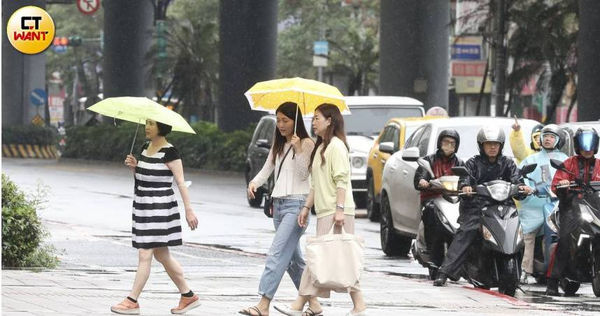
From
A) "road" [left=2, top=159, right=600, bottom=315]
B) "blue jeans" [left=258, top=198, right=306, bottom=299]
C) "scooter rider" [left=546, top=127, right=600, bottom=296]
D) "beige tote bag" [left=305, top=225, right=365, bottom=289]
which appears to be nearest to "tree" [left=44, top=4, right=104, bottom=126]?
"road" [left=2, top=159, right=600, bottom=315]

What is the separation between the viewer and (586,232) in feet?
45.6

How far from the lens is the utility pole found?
33906 mm

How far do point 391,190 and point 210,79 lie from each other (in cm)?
3512

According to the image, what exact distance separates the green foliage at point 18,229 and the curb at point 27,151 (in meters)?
45.7

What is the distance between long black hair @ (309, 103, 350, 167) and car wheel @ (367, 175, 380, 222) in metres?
14.6

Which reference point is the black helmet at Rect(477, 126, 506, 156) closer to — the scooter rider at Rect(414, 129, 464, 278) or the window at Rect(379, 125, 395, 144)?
the scooter rider at Rect(414, 129, 464, 278)

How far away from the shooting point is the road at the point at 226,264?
12641mm

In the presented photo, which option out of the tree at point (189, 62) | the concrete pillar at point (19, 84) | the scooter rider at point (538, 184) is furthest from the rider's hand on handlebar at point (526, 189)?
the concrete pillar at point (19, 84)

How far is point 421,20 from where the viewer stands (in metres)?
40.3

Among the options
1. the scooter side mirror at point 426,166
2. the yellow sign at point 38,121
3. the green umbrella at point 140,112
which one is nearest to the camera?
the green umbrella at point 140,112

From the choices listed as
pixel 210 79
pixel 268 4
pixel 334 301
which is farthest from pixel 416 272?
pixel 210 79

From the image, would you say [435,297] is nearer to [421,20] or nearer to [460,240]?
[460,240]

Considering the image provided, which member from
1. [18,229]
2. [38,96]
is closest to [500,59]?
[18,229]

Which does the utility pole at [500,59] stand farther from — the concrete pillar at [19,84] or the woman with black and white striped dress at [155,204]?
the concrete pillar at [19,84]
